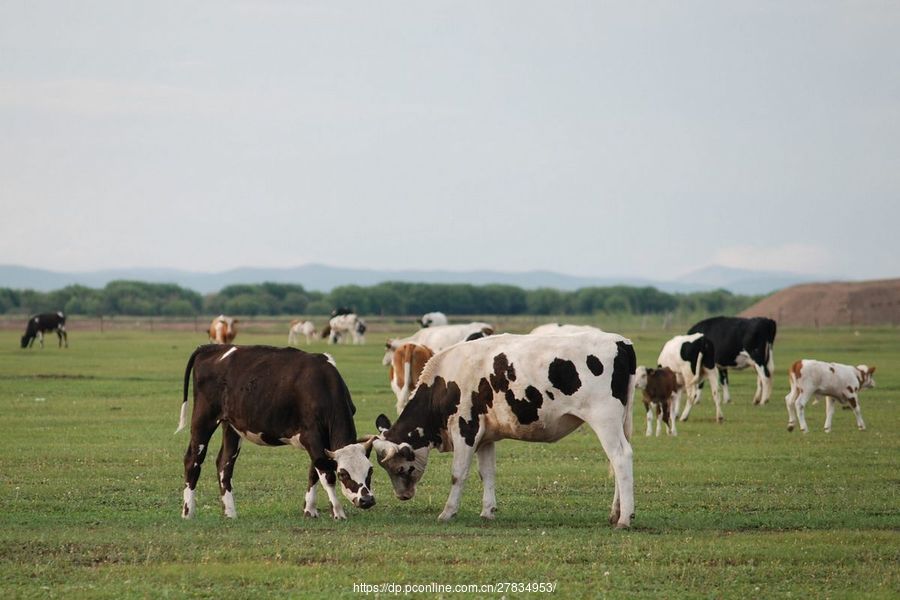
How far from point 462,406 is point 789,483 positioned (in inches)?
231

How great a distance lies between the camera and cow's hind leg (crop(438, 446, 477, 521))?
50.0 feet

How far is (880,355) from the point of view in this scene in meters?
63.4

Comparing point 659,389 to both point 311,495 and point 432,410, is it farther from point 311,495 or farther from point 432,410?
point 311,495

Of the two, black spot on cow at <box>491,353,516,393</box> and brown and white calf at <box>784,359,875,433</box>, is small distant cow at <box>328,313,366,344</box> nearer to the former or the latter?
brown and white calf at <box>784,359,875,433</box>

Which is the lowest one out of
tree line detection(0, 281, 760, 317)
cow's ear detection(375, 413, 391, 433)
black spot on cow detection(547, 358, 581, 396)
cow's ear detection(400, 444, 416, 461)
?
cow's ear detection(400, 444, 416, 461)

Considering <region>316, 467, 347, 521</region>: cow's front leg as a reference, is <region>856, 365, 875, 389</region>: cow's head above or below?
above

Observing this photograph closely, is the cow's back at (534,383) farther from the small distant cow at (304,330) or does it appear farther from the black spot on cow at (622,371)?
the small distant cow at (304,330)

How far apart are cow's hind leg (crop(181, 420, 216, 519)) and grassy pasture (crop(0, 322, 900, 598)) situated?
0.26 metres

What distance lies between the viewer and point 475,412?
15617 mm

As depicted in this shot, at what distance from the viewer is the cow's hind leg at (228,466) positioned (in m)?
15.4

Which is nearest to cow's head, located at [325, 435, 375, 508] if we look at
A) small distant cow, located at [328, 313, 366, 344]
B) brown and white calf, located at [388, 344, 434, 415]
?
brown and white calf, located at [388, 344, 434, 415]

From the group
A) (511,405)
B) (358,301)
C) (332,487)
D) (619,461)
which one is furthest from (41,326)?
(358,301)

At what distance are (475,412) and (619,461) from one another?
6.35 feet

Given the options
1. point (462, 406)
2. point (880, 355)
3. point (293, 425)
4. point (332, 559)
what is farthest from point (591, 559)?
point (880, 355)
